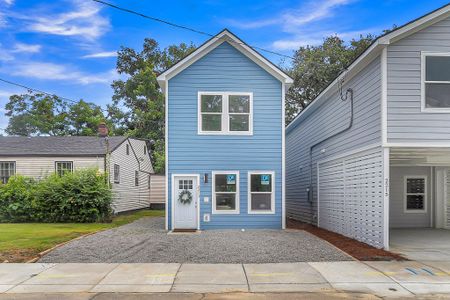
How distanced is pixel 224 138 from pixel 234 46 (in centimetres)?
349

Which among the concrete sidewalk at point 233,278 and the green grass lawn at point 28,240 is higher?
the concrete sidewalk at point 233,278

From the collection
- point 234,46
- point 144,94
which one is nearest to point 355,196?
point 234,46

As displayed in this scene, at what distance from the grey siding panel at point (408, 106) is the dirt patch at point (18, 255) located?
9152mm

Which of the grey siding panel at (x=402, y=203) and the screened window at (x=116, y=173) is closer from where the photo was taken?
the grey siding panel at (x=402, y=203)

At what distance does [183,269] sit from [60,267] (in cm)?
261

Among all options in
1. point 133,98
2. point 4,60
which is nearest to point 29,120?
point 133,98

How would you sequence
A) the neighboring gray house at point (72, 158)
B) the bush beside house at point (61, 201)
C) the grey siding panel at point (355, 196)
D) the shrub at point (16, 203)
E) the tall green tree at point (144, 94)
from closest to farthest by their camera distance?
the grey siding panel at point (355, 196), the bush beside house at point (61, 201), the shrub at point (16, 203), the neighboring gray house at point (72, 158), the tall green tree at point (144, 94)

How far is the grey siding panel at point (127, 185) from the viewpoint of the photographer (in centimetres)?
2149

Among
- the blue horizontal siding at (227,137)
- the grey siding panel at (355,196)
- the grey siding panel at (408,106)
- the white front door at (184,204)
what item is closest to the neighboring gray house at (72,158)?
the white front door at (184,204)

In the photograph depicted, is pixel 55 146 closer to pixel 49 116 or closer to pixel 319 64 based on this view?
pixel 319 64

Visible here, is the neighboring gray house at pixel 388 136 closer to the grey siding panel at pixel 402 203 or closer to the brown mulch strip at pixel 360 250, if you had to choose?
the grey siding panel at pixel 402 203

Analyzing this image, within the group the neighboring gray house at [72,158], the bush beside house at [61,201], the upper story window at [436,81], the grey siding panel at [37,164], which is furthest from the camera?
the grey siding panel at [37,164]

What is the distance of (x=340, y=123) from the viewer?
13.1 meters

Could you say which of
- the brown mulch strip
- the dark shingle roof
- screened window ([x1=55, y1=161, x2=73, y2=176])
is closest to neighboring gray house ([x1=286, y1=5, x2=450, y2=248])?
the brown mulch strip
